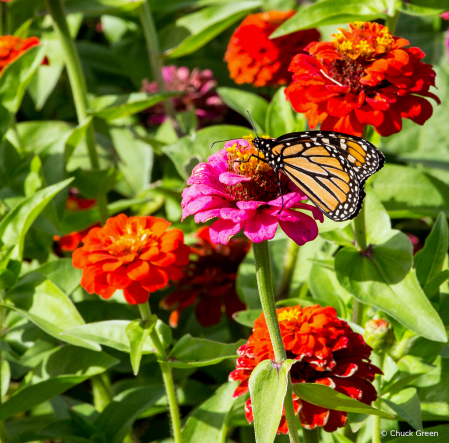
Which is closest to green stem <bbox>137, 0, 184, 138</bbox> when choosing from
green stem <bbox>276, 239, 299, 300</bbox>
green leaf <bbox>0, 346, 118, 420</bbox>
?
green stem <bbox>276, 239, 299, 300</bbox>

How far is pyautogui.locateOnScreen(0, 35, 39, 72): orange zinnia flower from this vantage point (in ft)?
4.49

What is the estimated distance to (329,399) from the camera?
2.41 feet

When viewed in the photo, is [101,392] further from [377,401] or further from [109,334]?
[377,401]

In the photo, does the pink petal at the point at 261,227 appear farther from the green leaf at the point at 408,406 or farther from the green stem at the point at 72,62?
the green stem at the point at 72,62

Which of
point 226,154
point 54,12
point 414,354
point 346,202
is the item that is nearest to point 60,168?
point 54,12

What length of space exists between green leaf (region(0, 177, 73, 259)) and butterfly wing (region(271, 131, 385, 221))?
0.44m

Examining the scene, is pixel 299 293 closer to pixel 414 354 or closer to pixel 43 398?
pixel 414 354

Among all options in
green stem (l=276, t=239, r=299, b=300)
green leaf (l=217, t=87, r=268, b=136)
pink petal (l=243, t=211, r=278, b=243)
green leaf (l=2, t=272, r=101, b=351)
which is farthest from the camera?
green leaf (l=217, t=87, r=268, b=136)

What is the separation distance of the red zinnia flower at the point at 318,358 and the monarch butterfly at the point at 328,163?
16cm

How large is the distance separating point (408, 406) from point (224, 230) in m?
0.44

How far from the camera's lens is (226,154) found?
820 millimetres

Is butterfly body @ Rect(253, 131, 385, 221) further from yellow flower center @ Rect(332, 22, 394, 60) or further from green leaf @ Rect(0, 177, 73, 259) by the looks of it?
green leaf @ Rect(0, 177, 73, 259)

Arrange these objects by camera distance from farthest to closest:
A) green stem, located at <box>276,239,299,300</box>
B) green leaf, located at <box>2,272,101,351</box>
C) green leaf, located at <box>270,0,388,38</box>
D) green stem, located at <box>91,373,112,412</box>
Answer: green stem, located at <box>276,239,299,300</box>, green stem, located at <box>91,373,112,412</box>, green leaf, located at <box>270,0,388,38</box>, green leaf, located at <box>2,272,101,351</box>

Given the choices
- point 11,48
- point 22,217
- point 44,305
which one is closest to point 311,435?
point 44,305
